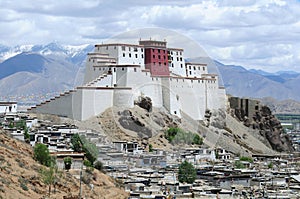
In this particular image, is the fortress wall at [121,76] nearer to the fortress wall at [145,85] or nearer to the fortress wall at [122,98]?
the fortress wall at [145,85]

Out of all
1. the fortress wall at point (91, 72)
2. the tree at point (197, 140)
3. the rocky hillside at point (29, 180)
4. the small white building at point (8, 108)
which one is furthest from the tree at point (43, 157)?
the fortress wall at point (91, 72)

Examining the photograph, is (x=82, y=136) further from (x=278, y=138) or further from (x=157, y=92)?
(x=278, y=138)

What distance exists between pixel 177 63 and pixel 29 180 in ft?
101

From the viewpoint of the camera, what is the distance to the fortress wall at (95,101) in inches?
1738

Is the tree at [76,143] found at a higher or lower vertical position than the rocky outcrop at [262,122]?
lower

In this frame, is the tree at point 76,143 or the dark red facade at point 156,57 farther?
the dark red facade at point 156,57

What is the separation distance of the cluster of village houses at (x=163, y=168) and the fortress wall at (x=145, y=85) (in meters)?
5.01

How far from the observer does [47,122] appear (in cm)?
4353

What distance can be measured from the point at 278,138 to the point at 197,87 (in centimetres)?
1279

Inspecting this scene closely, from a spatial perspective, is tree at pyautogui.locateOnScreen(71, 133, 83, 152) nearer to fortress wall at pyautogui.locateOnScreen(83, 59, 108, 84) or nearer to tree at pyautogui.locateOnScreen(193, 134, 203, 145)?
tree at pyautogui.locateOnScreen(193, 134, 203, 145)

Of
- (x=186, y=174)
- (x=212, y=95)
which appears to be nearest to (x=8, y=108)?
(x=212, y=95)

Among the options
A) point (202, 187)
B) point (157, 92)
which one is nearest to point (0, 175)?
point (202, 187)

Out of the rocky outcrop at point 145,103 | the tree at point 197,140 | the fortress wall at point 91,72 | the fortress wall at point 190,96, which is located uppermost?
the fortress wall at point 91,72

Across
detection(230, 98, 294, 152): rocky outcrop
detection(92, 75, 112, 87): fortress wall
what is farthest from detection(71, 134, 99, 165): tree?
detection(230, 98, 294, 152): rocky outcrop
